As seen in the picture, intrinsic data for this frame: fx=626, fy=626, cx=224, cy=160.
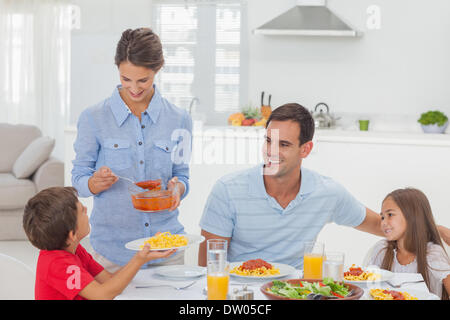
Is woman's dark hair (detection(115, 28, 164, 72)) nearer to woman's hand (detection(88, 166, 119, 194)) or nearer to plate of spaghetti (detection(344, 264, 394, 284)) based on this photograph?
woman's hand (detection(88, 166, 119, 194))

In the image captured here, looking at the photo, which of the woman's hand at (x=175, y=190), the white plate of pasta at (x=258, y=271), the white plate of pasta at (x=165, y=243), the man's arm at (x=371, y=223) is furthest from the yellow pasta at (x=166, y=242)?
the man's arm at (x=371, y=223)

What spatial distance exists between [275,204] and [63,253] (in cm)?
71

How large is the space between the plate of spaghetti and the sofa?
336 cm

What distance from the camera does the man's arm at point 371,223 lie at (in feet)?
7.27

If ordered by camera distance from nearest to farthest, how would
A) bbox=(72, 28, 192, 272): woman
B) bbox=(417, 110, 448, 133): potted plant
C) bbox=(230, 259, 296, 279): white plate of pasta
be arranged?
1. bbox=(230, 259, 296, 279): white plate of pasta
2. bbox=(72, 28, 192, 272): woman
3. bbox=(417, 110, 448, 133): potted plant

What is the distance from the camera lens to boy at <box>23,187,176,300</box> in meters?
1.46

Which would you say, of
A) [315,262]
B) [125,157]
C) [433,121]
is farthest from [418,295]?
[433,121]

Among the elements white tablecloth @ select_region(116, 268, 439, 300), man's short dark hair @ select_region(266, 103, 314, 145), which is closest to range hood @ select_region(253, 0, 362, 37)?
man's short dark hair @ select_region(266, 103, 314, 145)

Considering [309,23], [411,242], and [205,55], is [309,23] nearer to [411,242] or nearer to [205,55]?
[205,55]

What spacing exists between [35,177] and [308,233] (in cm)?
317

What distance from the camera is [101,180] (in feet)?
6.01

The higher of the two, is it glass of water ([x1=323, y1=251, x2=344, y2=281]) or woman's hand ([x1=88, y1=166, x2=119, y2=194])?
woman's hand ([x1=88, y1=166, x2=119, y2=194])
